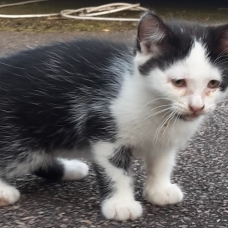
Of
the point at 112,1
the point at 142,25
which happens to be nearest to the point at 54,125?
the point at 142,25

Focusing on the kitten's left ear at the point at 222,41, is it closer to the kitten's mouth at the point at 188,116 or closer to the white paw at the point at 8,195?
the kitten's mouth at the point at 188,116

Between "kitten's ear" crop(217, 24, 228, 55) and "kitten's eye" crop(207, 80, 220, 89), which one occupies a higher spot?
"kitten's ear" crop(217, 24, 228, 55)

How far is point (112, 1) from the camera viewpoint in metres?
5.96

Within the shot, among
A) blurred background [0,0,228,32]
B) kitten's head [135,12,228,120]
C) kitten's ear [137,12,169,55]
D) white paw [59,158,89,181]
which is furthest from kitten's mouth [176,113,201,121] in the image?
blurred background [0,0,228,32]

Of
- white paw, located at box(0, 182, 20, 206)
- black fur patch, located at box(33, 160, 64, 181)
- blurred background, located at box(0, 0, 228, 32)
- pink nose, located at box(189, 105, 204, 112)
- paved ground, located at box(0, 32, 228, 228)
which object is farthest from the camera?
blurred background, located at box(0, 0, 228, 32)

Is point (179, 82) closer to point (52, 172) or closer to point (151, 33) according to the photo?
point (151, 33)

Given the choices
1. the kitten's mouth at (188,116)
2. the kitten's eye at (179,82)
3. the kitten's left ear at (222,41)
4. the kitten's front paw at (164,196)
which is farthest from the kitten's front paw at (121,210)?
the kitten's left ear at (222,41)

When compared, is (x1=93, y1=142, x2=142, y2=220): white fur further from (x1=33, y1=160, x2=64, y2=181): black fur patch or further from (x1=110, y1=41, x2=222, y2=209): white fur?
(x1=33, y1=160, x2=64, y2=181): black fur patch

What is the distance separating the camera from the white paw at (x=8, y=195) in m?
1.83

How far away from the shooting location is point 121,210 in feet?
5.73

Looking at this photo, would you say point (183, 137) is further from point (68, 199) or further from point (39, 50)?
point (39, 50)

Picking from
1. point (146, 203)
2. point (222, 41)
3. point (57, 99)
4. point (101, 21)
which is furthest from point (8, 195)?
point (101, 21)

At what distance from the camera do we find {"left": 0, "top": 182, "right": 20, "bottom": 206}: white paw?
1832 mm

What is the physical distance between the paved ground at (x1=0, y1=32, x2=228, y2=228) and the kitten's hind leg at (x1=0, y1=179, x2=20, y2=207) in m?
0.02
